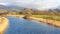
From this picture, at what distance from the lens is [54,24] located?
28.8 ft

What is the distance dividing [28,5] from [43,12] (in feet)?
2.41

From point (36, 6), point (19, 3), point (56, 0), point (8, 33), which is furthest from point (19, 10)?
point (56, 0)

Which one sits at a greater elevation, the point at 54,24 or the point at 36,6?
the point at 36,6

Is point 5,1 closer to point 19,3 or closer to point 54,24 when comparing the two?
point 19,3

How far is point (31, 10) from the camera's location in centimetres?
747

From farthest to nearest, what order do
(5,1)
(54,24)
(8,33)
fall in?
(54,24) → (5,1) → (8,33)

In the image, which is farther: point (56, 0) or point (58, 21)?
point (58, 21)

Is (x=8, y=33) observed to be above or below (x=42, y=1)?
below

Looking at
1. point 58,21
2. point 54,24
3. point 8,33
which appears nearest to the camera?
point 8,33

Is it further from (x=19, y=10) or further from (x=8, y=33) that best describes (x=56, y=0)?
(x=8, y=33)

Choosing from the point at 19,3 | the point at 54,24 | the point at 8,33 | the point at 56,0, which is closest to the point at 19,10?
the point at 19,3

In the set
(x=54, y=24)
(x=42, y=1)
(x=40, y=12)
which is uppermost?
(x=42, y=1)

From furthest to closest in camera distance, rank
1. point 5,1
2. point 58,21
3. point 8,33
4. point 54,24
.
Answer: point 54,24 < point 58,21 < point 5,1 < point 8,33

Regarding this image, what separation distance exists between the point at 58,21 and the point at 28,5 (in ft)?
6.34
